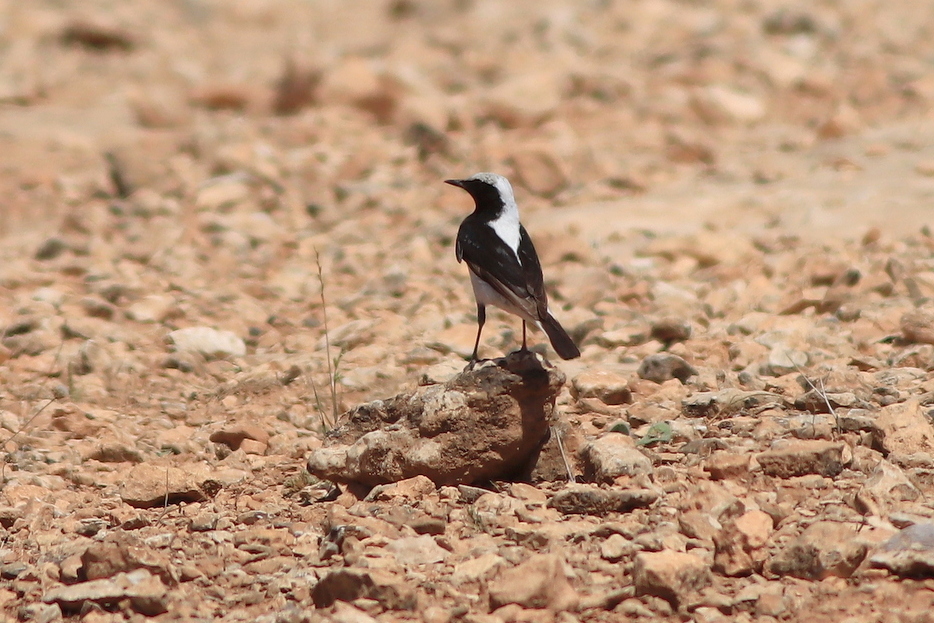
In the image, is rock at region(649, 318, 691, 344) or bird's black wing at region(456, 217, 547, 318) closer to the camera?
bird's black wing at region(456, 217, 547, 318)

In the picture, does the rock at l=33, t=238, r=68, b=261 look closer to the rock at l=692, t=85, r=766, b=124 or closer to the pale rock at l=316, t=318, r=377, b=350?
the pale rock at l=316, t=318, r=377, b=350

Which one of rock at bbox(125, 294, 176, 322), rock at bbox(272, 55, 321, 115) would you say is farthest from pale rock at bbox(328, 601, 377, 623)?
rock at bbox(272, 55, 321, 115)

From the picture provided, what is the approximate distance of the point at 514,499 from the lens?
4.83 metres

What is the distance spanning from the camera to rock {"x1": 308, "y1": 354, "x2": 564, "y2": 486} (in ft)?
16.1

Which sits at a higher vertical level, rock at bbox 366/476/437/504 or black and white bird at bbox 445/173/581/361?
black and white bird at bbox 445/173/581/361

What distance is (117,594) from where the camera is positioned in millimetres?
4047

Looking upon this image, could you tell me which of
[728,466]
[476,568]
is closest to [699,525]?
[728,466]

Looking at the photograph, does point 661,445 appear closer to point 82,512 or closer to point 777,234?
point 82,512

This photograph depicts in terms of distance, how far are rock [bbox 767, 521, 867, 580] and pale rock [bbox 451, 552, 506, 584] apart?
35.3 inches

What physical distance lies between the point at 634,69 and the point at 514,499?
35.4 feet

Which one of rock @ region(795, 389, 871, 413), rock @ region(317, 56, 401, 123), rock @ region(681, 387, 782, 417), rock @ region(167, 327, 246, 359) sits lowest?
rock @ region(167, 327, 246, 359)

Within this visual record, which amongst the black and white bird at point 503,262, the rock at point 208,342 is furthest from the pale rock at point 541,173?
the black and white bird at point 503,262

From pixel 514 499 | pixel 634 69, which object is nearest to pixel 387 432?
pixel 514 499

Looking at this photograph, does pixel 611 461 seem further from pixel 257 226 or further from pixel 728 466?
pixel 257 226
